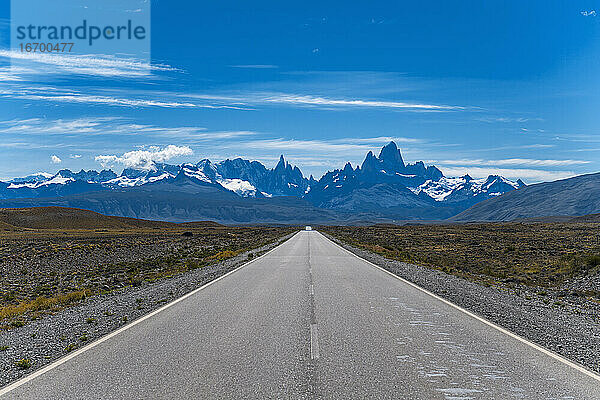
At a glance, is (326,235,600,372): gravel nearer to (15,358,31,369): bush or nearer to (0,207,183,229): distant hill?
(15,358,31,369): bush

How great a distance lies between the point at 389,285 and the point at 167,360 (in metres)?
12.5

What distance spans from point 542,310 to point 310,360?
901 cm

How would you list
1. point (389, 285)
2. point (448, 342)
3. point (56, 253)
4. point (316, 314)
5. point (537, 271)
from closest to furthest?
point (448, 342)
point (316, 314)
point (389, 285)
point (537, 271)
point (56, 253)

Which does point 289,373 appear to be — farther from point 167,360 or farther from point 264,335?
point 264,335

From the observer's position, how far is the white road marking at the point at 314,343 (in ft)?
28.0

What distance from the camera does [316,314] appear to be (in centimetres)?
1275

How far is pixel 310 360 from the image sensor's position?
820 centimetres

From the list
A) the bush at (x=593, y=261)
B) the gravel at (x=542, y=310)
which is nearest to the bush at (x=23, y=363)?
the gravel at (x=542, y=310)

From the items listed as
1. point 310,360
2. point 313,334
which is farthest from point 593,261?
point 310,360

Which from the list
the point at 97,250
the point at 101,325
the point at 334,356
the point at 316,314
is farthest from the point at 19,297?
the point at 97,250

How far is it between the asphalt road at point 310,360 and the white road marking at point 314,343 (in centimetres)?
2

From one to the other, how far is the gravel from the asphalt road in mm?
725

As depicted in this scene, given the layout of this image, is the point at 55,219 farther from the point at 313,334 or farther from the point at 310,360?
the point at 310,360

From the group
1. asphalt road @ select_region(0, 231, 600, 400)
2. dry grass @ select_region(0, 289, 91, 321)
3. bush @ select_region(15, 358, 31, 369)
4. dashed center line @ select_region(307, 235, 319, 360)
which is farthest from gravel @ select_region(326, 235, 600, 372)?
dry grass @ select_region(0, 289, 91, 321)
